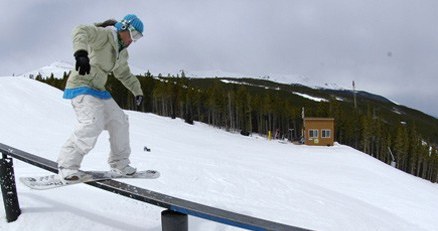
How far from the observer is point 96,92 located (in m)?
4.00

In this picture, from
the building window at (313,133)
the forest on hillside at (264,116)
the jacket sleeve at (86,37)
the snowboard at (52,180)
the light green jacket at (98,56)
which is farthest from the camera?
the forest on hillside at (264,116)

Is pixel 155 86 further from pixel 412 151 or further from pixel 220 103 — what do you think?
pixel 412 151

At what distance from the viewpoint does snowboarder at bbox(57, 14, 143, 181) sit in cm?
375

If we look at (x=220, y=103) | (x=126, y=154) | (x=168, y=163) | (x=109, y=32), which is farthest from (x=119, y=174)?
(x=220, y=103)

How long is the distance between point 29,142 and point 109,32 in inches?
489

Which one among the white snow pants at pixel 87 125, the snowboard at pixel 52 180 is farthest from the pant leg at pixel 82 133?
the snowboard at pixel 52 180

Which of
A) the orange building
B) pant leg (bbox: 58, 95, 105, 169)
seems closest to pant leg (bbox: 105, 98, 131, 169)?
pant leg (bbox: 58, 95, 105, 169)

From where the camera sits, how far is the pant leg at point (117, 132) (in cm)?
416

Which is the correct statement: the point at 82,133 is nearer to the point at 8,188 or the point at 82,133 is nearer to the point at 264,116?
the point at 8,188

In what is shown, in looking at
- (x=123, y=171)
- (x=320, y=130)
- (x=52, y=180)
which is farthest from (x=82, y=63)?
(x=320, y=130)

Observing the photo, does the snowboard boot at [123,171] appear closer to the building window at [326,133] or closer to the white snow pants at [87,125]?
the white snow pants at [87,125]

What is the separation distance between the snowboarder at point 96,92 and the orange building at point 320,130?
138 feet

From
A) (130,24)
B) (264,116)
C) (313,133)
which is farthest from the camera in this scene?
(264,116)

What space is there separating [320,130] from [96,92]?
1700 inches
